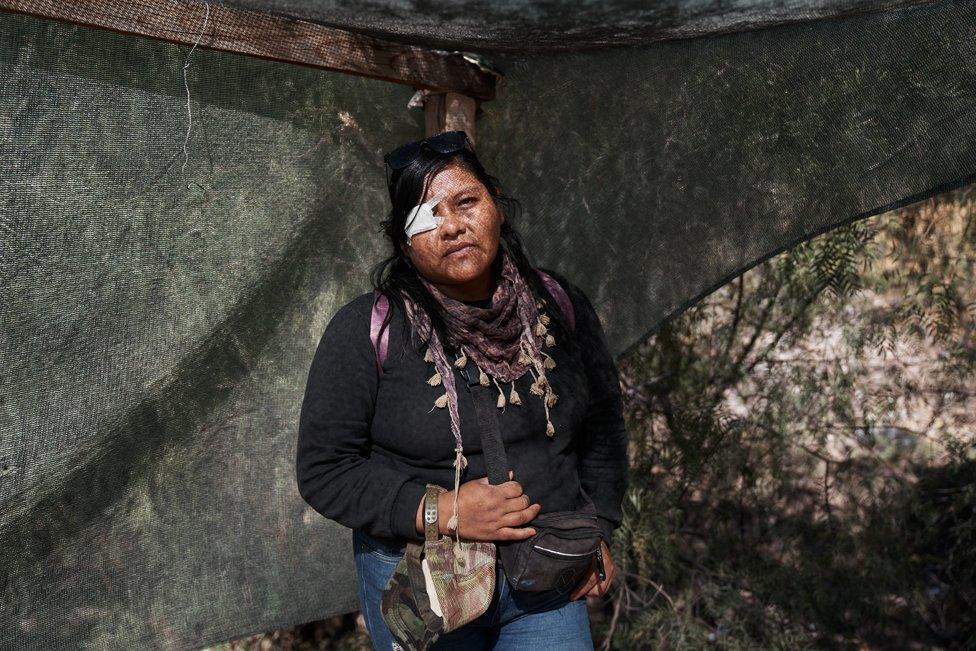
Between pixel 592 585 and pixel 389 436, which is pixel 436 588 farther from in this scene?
pixel 592 585

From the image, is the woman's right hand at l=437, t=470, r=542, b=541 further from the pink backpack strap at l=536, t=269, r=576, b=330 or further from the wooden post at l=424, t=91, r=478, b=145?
the wooden post at l=424, t=91, r=478, b=145

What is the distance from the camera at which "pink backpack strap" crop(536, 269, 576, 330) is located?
7.06 ft

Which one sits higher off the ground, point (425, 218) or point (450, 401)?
point (425, 218)

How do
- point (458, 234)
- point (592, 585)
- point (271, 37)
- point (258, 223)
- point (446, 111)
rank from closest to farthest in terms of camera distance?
1. point (458, 234)
2. point (592, 585)
3. point (271, 37)
4. point (258, 223)
5. point (446, 111)

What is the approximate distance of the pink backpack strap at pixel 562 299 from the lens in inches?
84.7

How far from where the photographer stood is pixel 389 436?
1.90 meters

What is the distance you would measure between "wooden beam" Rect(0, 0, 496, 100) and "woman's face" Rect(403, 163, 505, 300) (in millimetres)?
552

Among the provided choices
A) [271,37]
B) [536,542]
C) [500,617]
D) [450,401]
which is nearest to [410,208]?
[450,401]

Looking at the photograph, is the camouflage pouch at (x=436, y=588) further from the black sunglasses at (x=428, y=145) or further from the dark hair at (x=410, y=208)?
the black sunglasses at (x=428, y=145)

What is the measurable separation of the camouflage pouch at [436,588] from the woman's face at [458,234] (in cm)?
53

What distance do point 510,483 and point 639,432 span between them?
238 cm

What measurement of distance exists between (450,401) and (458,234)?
1.10 feet

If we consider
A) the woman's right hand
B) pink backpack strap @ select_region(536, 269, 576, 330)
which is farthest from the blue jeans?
pink backpack strap @ select_region(536, 269, 576, 330)

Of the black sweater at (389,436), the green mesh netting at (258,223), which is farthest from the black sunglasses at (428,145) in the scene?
the green mesh netting at (258,223)
